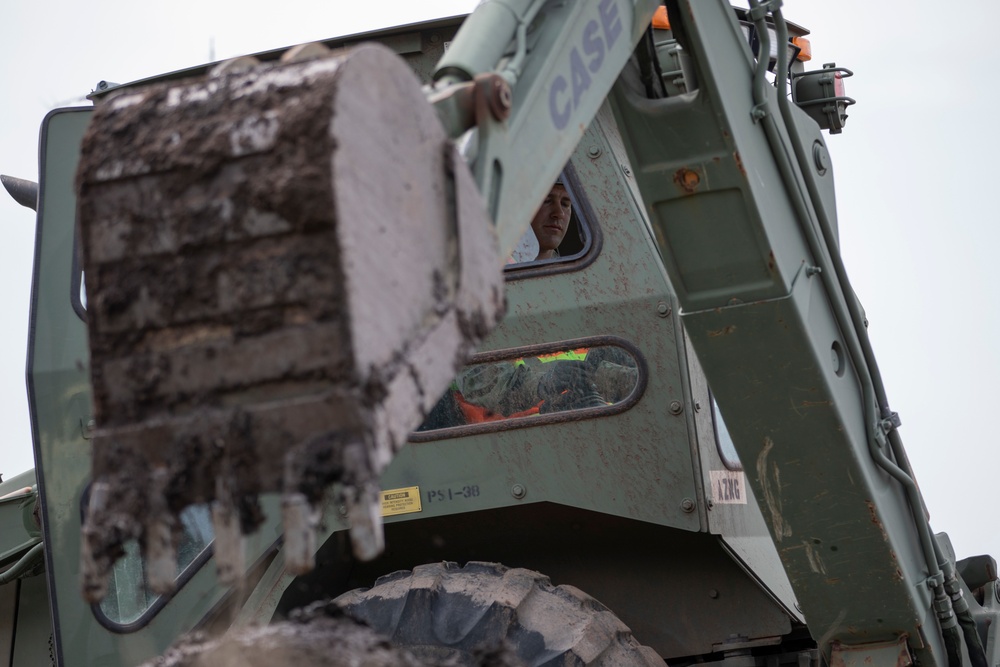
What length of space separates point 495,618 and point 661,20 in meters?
1.49

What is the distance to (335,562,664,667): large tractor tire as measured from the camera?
10.9 feet

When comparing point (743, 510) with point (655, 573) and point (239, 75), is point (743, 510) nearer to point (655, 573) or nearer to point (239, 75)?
point (655, 573)

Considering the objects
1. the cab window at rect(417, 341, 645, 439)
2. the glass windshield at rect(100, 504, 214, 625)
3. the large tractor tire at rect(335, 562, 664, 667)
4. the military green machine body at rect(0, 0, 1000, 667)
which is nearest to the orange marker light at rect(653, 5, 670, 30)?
the military green machine body at rect(0, 0, 1000, 667)

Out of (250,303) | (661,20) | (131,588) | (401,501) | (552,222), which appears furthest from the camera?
(552,222)

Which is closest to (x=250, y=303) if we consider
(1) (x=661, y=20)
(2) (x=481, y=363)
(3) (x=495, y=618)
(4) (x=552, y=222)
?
(1) (x=661, y=20)

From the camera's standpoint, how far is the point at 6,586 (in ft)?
16.4

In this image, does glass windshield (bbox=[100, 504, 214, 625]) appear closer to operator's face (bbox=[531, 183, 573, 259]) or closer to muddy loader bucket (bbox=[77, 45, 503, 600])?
operator's face (bbox=[531, 183, 573, 259])

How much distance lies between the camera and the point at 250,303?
1.70 meters

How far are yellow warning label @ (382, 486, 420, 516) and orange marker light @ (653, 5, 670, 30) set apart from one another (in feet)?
4.79

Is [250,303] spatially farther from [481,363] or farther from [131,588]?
[131,588]

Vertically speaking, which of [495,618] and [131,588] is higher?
[131,588]

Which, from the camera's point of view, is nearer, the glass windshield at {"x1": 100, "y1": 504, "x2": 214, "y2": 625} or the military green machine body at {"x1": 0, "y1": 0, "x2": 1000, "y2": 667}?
the military green machine body at {"x1": 0, "y1": 0, "x2": 1000, "y2": 667}

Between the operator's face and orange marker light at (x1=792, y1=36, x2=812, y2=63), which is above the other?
orange marker light at (x1=792, y1=36, x2=812, y2=63)

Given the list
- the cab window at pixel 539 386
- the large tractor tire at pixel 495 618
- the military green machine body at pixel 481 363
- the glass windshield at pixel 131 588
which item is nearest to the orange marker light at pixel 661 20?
the military green machine body at pixel 481 363
